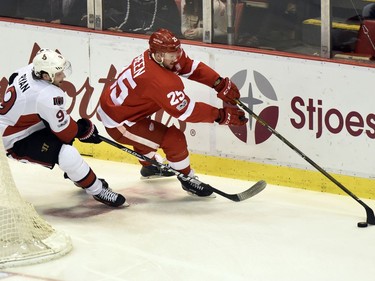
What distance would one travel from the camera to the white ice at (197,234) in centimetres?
575

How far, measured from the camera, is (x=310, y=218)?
6.55 m

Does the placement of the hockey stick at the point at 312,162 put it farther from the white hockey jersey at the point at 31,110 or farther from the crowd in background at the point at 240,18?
the white hockey jersey at the point at 31,110

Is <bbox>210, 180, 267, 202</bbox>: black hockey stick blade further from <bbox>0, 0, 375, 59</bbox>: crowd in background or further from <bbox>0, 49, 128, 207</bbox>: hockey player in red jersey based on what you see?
<bbox>0, 0, 375, 59</bbox>: crowd in background

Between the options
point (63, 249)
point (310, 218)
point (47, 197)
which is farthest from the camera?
point (47, 197)

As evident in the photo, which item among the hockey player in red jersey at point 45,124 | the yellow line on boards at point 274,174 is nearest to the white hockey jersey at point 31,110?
the hockey player in red jersey at point 45,124

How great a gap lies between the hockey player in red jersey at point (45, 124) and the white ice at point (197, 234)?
0.75ft

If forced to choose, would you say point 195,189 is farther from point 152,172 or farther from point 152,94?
point 152,94

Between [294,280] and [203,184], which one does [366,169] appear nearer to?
[203,184]

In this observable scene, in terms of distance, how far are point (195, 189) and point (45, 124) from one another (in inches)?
38.4

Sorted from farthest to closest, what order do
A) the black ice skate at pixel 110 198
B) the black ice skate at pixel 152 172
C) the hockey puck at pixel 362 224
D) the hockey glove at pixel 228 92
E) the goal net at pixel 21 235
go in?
the black ice skate at pixel 152 172, the hockey glove at pixel 228 92, the black ice skate at pixel 110 198, the hockey puck at pixel 362 224, the goal net at pixel 21 235

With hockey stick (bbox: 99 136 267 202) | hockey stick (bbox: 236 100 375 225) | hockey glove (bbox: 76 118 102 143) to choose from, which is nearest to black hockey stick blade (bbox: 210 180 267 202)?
hockey stick (bbox: 99 136 267 202)

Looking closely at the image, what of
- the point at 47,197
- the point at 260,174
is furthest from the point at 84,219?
the point at 260,174

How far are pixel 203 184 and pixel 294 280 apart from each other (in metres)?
1.34

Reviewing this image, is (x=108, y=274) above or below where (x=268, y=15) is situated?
below
